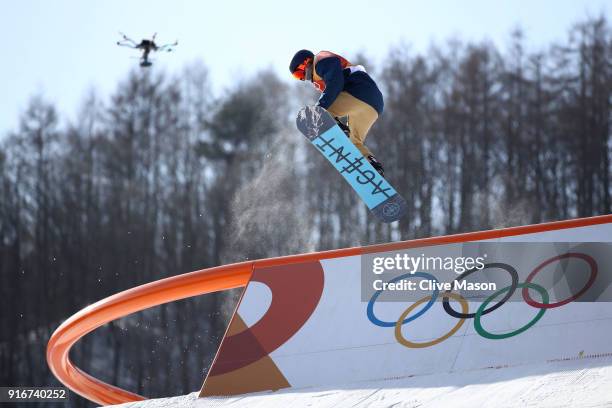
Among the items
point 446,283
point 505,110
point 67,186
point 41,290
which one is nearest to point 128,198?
point 67,186

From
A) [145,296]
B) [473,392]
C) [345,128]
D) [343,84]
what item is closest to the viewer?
[473,392]

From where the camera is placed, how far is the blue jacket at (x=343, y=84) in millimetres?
6535

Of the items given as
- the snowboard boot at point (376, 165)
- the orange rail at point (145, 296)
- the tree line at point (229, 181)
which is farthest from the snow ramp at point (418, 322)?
the tree line at point (229, 181)

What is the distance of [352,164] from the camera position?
677 centimetres

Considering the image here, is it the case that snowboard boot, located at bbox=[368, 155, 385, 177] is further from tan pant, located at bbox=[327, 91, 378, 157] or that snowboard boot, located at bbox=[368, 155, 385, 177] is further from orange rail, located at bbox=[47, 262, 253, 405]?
orange rail, located at bbox=[47, 262, 253, 405]

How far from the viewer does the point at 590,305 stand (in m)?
5.14

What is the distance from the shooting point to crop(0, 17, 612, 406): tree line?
24062mm

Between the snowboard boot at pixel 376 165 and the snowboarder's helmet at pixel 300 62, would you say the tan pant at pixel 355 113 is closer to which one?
the snowboard boot at pixel 376 165

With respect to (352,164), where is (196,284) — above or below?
below

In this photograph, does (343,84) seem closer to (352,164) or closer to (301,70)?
(301,70)

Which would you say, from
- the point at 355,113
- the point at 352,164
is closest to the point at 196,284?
the point at 352,164

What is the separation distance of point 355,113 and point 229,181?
21.5 meters

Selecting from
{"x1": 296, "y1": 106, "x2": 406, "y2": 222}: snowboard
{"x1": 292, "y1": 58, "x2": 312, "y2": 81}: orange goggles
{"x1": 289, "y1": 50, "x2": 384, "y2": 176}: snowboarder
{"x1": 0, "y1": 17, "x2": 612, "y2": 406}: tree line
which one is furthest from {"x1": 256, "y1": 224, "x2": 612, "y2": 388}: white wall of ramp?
{"x1": 0, "y1": 17, "x2": 612, "y2": 406}: tree line

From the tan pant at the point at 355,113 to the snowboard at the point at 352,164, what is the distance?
11 cm
